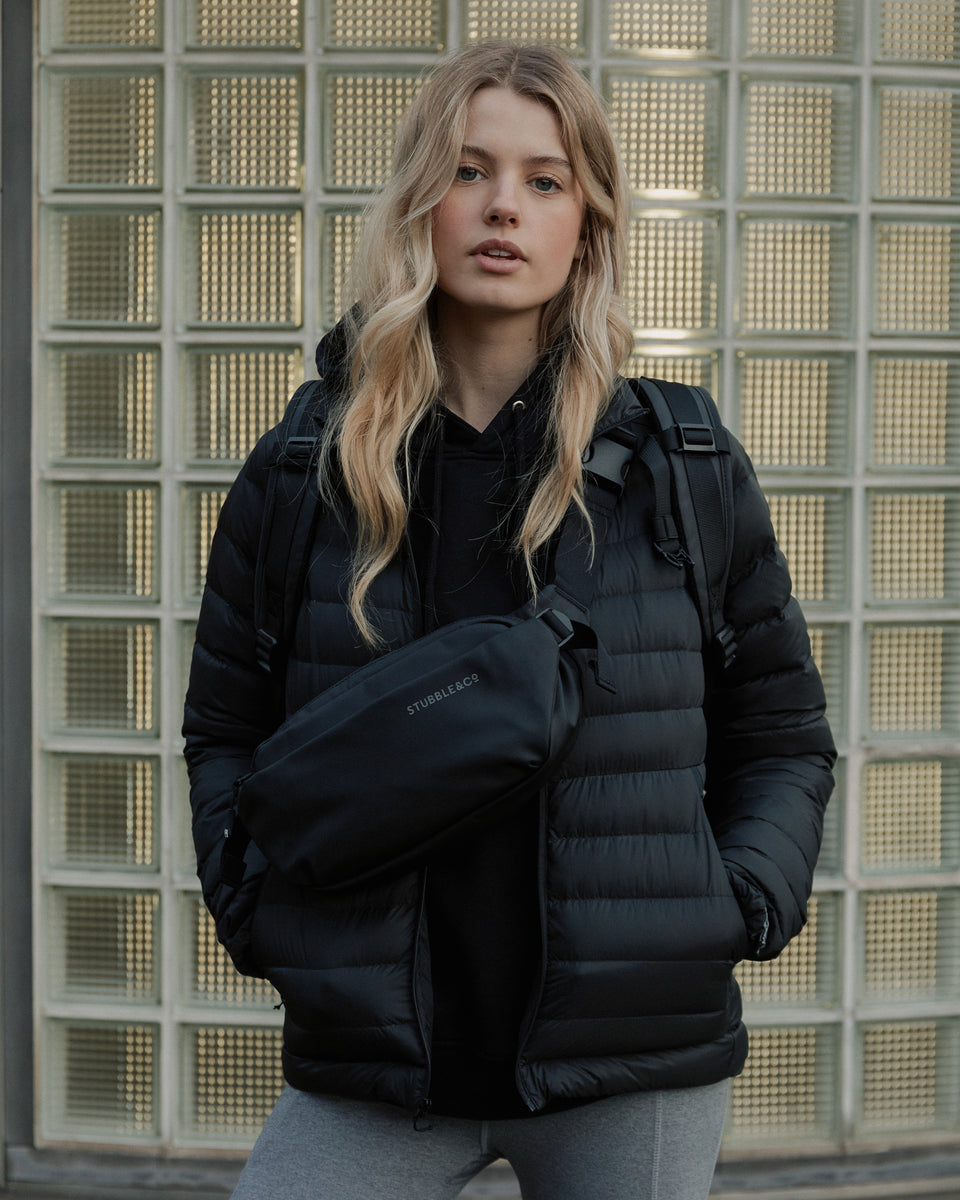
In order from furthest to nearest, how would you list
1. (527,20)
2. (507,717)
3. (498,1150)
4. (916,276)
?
1. (916,276)
2. (527,20)
3. (498,1150)
4. (507,717)

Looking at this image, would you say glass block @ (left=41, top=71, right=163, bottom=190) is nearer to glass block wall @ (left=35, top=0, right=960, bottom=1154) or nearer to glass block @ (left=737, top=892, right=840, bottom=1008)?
glass block wall @ (left=35, top=0, right=960, bottom=1154)

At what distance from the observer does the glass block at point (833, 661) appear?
2.83 metres

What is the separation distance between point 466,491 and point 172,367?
161 cm

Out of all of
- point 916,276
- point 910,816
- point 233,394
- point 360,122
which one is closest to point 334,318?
point 233,394

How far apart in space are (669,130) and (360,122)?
73cm

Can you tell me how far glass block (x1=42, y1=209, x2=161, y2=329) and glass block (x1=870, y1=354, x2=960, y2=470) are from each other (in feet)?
5.72

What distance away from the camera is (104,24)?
9.04 ft

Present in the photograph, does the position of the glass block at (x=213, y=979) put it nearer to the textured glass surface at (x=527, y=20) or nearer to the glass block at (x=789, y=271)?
the glass block at (x=789, y=271)

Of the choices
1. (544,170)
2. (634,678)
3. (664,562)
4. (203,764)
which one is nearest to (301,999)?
(203,764)

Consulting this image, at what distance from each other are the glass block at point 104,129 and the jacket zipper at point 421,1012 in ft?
6.92

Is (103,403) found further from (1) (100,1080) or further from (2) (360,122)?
(1) (100,1080)

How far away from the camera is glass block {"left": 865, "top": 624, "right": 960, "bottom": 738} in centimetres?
286

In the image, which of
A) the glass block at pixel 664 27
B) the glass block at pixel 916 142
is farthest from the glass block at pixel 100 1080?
the glass block at pixel 916 142

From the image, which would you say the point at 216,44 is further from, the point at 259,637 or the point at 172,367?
the point at 259,637
